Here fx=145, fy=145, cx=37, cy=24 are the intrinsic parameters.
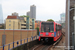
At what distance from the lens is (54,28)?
64.2ft

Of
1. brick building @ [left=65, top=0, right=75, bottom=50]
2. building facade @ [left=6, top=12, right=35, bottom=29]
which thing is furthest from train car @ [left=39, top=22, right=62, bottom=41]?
brick building @ [left=65, top=0, right=75, bottom=50]

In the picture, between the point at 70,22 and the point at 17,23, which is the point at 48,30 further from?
the point at 70,22

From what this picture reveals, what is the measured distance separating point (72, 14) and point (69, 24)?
0.81m

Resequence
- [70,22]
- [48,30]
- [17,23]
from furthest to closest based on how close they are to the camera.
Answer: [48,30]
[17,23]
[70,22]

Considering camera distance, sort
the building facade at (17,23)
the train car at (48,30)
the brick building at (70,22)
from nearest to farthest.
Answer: the brick building at (70,22)
the building facade at (17,23)
the train car at (48,30)

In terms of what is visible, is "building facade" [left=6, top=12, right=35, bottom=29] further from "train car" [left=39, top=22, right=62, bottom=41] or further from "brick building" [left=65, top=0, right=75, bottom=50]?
"brick building" [left=65, top=0, right=75, bottom=50]

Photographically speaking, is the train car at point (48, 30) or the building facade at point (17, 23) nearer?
the building facade at point (17, 23)

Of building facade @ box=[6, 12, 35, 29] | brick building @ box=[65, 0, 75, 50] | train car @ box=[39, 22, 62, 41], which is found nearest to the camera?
brick building @ box=[65, 0, 75, 50]

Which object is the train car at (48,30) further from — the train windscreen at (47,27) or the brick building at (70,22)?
the brick building at (70,22)

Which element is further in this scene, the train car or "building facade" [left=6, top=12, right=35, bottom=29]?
the train car

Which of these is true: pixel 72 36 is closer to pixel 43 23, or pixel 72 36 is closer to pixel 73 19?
pixel 73 19

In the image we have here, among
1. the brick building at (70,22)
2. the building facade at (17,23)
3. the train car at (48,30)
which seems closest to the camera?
the brick building at (70,22)

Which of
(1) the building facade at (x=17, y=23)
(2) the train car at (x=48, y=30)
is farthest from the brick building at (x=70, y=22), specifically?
(2) the train car at (x=48, y=30)

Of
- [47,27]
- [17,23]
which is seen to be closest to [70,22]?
[17,23]
